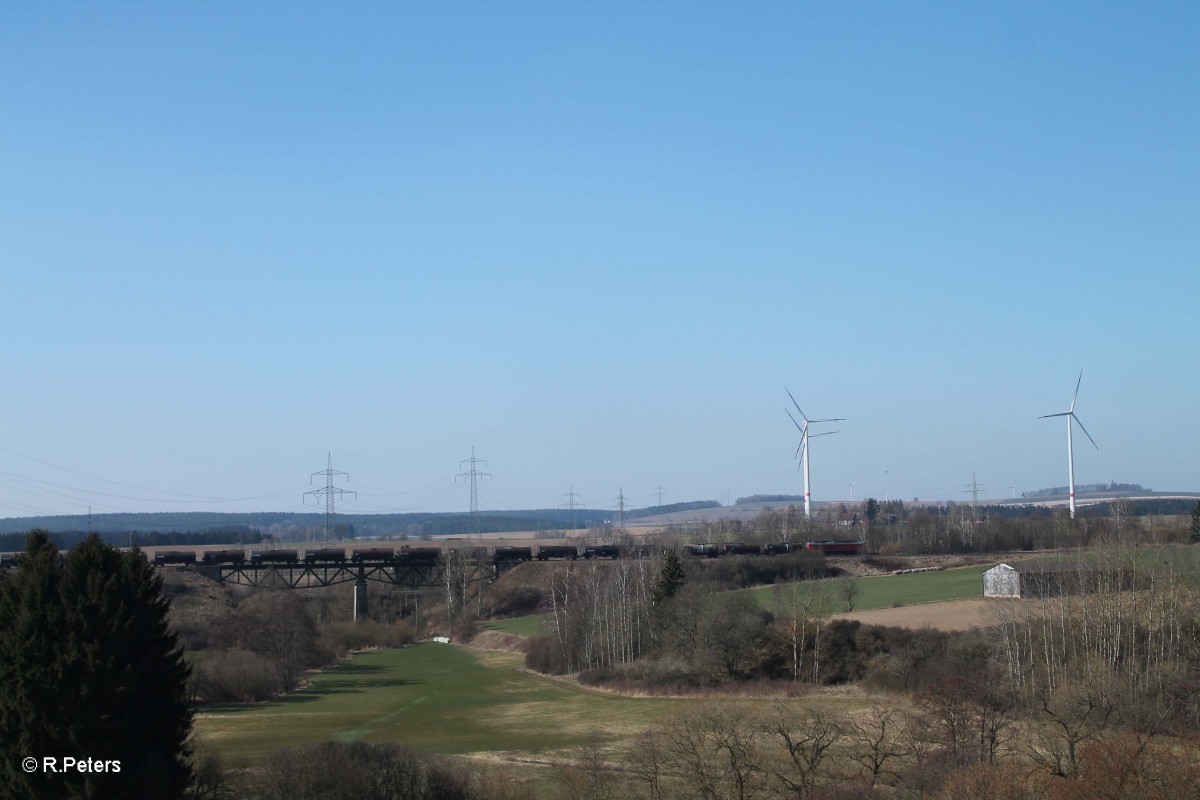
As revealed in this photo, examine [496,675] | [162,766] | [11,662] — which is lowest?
[496,675]

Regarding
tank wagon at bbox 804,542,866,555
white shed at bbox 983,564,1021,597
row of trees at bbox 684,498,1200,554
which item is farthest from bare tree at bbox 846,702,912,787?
tank wagon at bbox 804,542,866,555

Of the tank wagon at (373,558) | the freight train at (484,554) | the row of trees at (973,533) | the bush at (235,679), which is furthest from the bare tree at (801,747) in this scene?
the tank wagon at (373,558)

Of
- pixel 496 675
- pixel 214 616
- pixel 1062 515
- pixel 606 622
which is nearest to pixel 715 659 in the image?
pixel 606 622

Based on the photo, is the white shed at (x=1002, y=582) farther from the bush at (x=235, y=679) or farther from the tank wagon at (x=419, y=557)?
the tank wagon at (x=419, y=557)

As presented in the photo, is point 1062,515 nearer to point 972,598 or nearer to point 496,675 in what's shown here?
point 972,598

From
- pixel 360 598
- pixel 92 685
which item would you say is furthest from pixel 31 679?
pixel 360 598

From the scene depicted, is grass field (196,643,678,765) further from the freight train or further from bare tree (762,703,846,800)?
the freight train
